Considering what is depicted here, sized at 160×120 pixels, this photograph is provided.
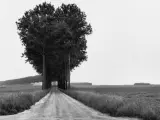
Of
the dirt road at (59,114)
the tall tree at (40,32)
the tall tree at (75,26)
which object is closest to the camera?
the dirt road at (59,114)

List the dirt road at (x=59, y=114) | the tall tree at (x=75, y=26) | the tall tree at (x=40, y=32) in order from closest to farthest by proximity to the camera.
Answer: the dirt road at (x=59, y=114) → the tall tree at (x=40, y=32) → the tall tree at (x=75, y=26)

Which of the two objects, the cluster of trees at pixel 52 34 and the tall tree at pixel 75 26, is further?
the tall tree at pixel 75 26

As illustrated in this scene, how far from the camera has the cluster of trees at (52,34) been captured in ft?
214

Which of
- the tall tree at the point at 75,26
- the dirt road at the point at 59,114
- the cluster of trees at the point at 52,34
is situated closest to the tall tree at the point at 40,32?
the cluster of trees at the point at 52,34

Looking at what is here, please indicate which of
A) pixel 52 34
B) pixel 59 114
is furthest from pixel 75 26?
pixel 59 114

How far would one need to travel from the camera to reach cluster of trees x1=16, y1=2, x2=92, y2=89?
6531 cm

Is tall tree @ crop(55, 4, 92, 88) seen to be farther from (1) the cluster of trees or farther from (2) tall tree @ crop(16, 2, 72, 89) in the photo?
(2) tall tree @ crop(16, 2, 72, 89)

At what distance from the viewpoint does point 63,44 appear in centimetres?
6694

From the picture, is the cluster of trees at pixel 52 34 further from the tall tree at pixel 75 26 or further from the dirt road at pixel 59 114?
the dirt road at pixel 59 114

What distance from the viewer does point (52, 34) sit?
65.1 meters

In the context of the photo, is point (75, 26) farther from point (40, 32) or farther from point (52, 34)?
point (40, 32)

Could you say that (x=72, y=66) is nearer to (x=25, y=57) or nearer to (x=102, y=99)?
(x=25, y=57)

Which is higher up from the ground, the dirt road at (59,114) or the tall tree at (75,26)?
the tall tree at (75,26)

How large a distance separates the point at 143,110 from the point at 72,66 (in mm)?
58631
